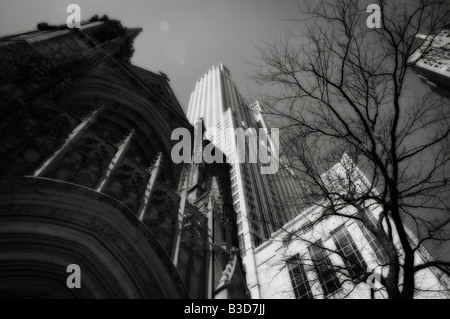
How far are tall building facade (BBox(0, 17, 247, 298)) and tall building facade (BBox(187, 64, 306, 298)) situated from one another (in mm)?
2182

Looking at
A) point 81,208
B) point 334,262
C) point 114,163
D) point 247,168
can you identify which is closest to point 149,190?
point 114,163

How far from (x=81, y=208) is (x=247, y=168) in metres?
37.0

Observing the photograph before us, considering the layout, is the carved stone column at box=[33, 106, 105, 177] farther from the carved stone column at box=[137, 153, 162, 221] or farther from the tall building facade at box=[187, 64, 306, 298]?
the tall building facade at box=[187, 64, 306, 298]

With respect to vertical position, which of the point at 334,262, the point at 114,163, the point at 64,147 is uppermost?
the point at 334,262

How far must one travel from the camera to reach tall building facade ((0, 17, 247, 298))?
201 inches

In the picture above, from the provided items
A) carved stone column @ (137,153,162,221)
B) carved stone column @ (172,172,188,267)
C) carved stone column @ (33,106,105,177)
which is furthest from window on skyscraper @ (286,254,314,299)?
carved stone column @ (33,106,105,177)

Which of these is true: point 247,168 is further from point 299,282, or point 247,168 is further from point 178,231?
point 178,231

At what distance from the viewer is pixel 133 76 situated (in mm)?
14141

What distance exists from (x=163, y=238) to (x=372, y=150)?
19.4 feet

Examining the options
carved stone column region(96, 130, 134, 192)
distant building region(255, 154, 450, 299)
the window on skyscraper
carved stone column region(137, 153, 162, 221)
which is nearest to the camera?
carved stone column region(96, 130, 134, 192)

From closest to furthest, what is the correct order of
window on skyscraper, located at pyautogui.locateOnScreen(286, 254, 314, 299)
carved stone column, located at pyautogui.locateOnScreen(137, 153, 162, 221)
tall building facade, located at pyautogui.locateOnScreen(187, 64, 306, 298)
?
carved stone column, located at pyautogui.locateOnScreen(137, 153, 162, 221)
tall building facade, located at pyautogui.locateOnScreen(187, 64, 306, 298)
window on skyscraper, located at pyautogui.locateOnScreen(286, 254, 314, 299)

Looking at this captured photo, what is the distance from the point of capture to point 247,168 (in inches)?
1657

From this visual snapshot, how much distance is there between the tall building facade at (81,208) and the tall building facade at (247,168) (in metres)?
2.18

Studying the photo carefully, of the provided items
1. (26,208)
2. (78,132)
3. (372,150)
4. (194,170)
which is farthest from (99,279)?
(194,170)
